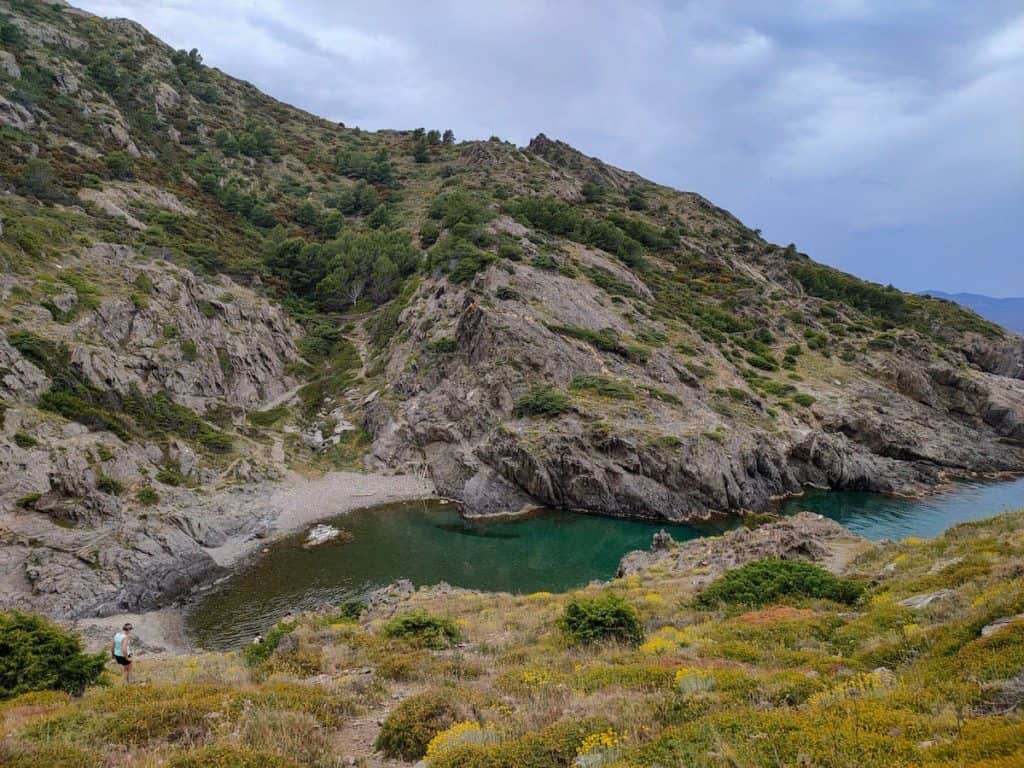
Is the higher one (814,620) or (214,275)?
(214,275)

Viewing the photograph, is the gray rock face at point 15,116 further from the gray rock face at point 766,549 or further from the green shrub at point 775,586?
the green shrub at point 775,586

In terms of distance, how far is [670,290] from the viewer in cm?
8650

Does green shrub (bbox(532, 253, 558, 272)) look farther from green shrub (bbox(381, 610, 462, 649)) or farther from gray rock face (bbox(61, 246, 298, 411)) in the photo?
green shrub (bbox(381, 610, 462, 649))

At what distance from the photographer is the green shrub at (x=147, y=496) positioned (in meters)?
36.2

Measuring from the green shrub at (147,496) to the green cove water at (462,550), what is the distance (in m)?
8.73

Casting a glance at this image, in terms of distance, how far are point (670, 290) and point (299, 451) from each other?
203ft

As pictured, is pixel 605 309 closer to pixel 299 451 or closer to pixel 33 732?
pixel 299 451

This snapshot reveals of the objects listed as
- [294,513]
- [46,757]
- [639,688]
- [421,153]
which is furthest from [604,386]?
[421,153]

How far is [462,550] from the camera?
39375 millimetres

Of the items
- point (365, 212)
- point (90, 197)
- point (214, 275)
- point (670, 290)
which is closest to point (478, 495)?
point (214, 275)

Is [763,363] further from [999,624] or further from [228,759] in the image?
[228,759]

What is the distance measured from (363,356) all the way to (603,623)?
61755 millimetres

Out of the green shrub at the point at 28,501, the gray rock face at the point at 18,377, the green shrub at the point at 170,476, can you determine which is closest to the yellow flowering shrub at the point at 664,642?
the green shrub at the point at 28,501

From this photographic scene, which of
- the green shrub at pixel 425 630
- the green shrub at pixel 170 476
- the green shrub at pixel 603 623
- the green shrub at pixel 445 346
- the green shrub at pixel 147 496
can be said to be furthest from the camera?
Answer: the green shrub at pixel 445 346
